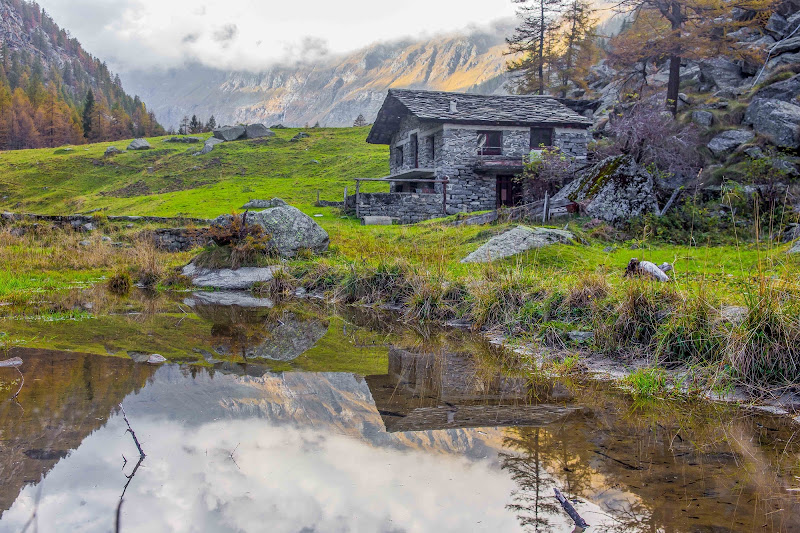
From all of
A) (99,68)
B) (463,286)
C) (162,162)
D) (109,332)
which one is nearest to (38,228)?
(109,332)

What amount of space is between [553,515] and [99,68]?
669ft

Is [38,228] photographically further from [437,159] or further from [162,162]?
[162,162]

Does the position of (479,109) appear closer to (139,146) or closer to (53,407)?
(53,407)

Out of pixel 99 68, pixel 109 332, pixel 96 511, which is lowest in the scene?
pixel 109 332

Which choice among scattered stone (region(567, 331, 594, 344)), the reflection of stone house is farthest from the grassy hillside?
the reflection of stone house

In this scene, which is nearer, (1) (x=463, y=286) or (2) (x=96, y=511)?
(2) (x=96, y=511)

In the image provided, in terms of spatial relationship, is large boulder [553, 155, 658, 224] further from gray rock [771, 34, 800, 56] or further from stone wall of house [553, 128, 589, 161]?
gray rock [771, 34, 800, 56]

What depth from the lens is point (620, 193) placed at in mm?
16281

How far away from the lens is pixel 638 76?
119 ft

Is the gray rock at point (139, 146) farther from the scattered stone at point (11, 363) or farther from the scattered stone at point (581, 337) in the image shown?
the scattered stone at point (581, 337)

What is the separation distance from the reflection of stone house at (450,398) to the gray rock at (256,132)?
5539 centimetres

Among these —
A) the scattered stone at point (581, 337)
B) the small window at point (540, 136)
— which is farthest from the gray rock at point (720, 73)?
the scattered stone at point (581, 337)

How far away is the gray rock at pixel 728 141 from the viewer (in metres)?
21.7

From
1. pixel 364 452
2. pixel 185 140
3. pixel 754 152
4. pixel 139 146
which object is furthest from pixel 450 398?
pixel 185 140
